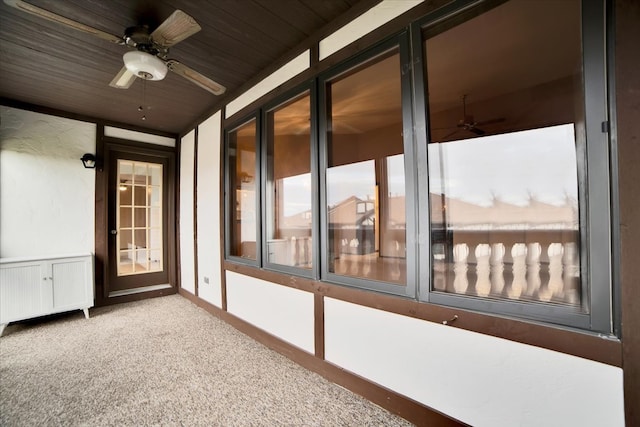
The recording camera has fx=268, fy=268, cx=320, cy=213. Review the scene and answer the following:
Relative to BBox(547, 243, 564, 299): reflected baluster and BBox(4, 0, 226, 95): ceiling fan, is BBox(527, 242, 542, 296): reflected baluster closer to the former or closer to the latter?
BBox(547, 243, 564, 299): reflected baluster

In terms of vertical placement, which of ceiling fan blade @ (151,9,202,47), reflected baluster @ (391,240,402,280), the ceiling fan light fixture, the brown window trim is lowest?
the brown window trim

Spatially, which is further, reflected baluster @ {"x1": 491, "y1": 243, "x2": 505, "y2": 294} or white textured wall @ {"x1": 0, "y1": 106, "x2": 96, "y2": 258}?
white textured wall @ {"x1": 0, "y1": 106, "x2": 96, "y2": 258}

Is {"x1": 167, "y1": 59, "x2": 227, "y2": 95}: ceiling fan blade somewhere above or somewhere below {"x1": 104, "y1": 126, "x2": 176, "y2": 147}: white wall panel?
below

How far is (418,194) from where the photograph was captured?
1.57 meters

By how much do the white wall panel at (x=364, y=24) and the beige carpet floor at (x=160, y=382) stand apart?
2.50 meters

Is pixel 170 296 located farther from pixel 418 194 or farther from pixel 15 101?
pixel 418 194

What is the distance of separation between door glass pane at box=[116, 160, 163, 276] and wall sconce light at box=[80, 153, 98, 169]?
35cm

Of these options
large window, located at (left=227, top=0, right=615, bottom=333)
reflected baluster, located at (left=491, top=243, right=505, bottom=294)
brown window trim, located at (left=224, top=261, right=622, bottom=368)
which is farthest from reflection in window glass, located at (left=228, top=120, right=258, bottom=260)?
reflected baluster, located at (left=491, top=243, right=505, bottom=294)

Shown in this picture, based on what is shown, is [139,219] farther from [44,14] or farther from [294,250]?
[44,14]

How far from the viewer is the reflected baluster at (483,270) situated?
145 centimetres

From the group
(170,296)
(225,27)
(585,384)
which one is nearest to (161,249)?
(170,296)

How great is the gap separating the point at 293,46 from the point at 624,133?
2263mm

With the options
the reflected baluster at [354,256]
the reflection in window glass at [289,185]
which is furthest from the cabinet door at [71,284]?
the reflected baluster at [354,256]

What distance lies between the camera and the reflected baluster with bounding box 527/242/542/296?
136cm
